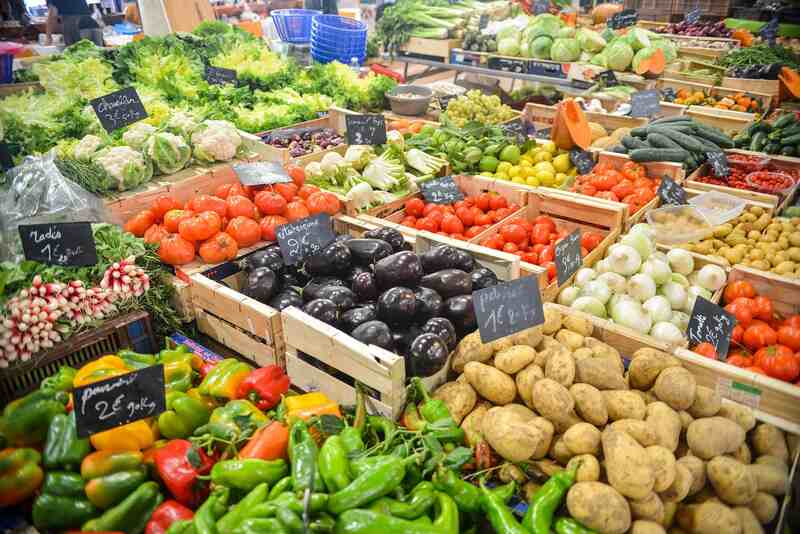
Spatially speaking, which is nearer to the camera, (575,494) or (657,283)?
(575,494)

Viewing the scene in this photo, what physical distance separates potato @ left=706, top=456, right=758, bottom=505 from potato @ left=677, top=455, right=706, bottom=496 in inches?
1.0

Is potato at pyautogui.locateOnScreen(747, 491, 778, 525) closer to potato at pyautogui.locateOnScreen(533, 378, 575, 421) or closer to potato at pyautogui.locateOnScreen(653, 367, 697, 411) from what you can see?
potato at pyautogui.locateOnScreen(653, 367, 697, 411)

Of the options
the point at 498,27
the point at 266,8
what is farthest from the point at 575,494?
the point at 266,8

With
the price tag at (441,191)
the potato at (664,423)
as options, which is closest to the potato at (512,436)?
the potato at (664,423)

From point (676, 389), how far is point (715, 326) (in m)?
0.72

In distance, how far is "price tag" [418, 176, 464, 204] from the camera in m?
3.76

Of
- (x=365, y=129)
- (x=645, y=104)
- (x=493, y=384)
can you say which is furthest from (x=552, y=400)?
(x=645, y=104)

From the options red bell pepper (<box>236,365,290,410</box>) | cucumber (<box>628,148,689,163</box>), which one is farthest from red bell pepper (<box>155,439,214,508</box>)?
cucumber (<box>628,148,689,163</box>)

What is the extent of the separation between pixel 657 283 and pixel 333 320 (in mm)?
1745

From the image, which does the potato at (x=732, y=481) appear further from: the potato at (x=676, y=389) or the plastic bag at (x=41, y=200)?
the plastic bag at (x=41, y=200)

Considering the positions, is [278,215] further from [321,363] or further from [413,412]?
[413,412]

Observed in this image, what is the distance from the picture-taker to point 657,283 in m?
2.89

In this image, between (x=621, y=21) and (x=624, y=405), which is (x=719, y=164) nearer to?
(x=624, y=405)

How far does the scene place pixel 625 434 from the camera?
1706 mm
